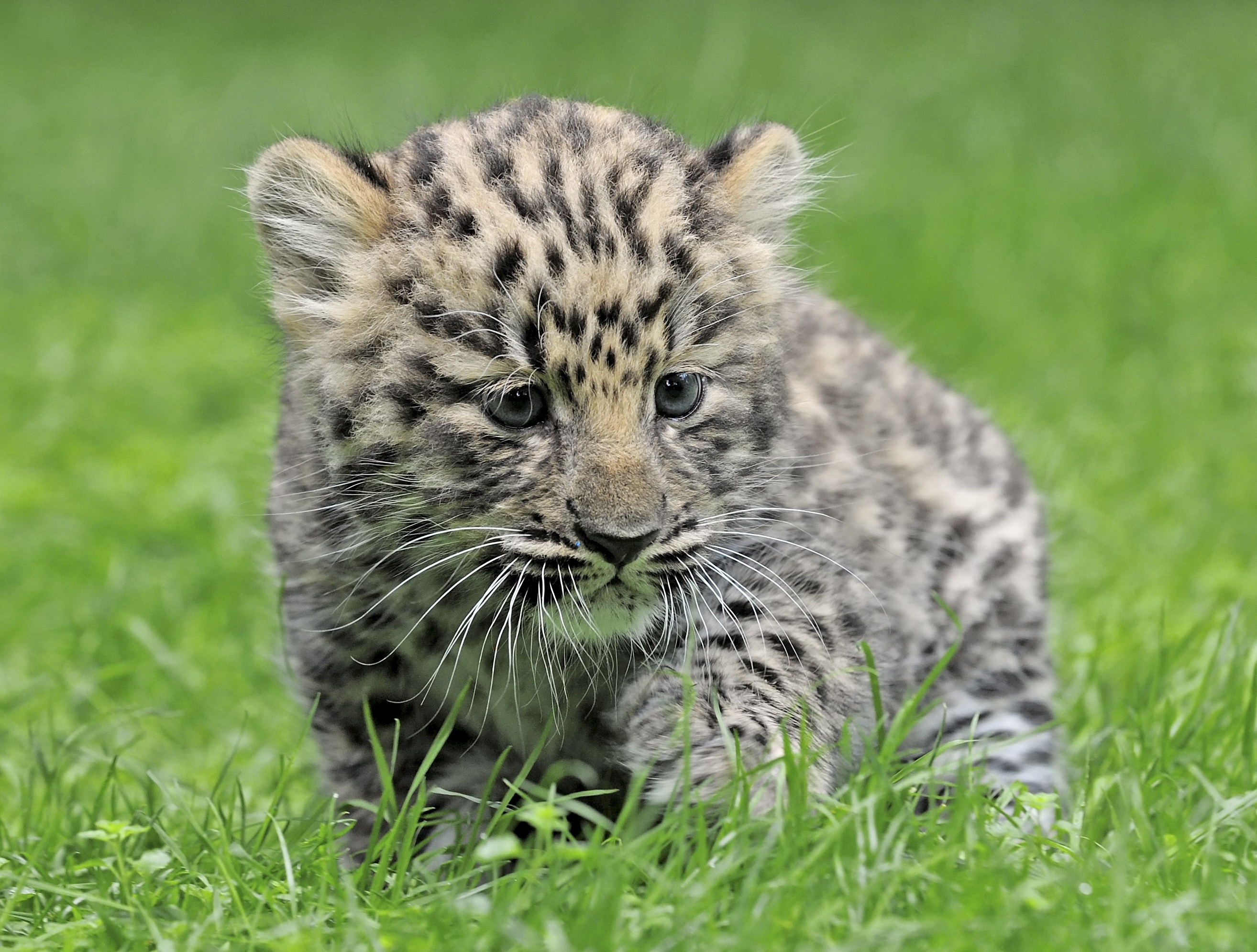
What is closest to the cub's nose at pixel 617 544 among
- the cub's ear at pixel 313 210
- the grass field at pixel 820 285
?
the grass field at pixel 820 285

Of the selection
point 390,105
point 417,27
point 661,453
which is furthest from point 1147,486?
point 417,27

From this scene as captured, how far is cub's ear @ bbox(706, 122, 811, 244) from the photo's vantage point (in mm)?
5012

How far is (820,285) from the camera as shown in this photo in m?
7.00

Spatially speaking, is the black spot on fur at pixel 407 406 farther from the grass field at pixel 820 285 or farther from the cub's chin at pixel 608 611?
the grass field at pixel 820 285

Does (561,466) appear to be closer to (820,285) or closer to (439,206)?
(439,206)

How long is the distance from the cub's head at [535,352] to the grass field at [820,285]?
760mm

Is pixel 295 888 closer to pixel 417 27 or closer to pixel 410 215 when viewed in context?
pixel 410 215

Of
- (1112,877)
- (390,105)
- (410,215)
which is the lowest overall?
(1112,877)

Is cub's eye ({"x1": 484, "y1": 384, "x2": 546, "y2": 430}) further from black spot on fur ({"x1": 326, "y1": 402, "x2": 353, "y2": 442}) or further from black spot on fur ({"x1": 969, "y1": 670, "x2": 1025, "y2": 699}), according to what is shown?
black spot on fur ({"x1": 969, "y1": 670, "x2": 1025, "y2": 699})

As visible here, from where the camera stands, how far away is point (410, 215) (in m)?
4.62

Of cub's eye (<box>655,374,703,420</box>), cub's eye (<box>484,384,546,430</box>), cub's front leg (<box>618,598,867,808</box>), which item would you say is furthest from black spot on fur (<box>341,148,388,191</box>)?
cub's front leg (<box>618,598,867,808</box>)

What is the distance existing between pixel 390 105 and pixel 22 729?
42.6 feet

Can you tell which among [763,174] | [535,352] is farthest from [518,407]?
[763,174]

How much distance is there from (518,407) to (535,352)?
0.17 meters
